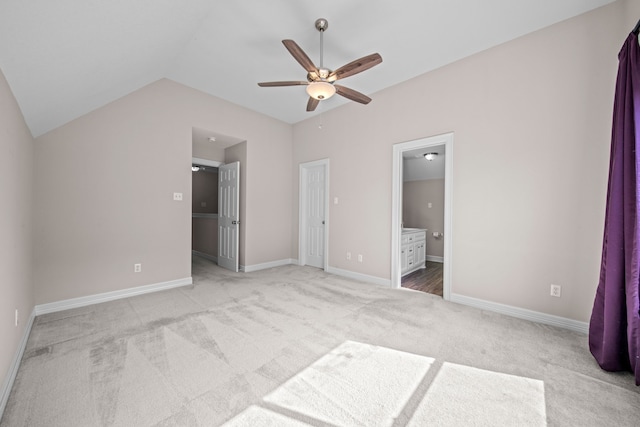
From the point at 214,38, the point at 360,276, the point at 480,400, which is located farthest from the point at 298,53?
the point at 360,276

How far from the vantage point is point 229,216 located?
4879 millimetres

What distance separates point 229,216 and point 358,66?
3616 millimetres

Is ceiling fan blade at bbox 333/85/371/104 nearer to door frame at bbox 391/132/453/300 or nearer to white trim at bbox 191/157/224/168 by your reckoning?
door frame at bbox 391/132/453/300

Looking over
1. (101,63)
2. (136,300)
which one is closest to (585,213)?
(101,63)

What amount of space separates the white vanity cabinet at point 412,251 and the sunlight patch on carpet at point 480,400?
244 cm

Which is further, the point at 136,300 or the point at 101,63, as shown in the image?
the point at 136,300

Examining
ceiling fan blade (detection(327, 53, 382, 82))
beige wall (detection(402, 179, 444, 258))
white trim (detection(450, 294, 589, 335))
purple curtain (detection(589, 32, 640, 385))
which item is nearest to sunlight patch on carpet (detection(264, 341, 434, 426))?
purple curtain (detection(589, 32, 640, 385))

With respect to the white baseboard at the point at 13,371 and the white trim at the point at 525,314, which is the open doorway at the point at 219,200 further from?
the white trim at the point at 525,314

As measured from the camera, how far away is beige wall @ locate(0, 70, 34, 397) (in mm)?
1552

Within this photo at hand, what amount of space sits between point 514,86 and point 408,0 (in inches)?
59.9

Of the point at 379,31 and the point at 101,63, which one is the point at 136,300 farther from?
the point at 379,31

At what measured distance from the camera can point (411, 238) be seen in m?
4.65

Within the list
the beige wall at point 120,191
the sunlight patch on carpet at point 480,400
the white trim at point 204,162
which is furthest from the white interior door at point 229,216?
the sunlight patch on carpet at point 480,400

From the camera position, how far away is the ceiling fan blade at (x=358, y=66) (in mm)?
2207
